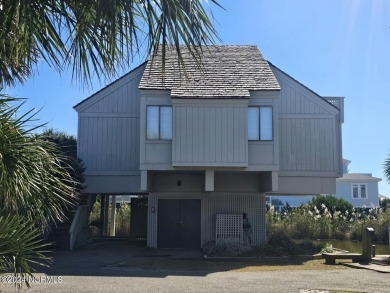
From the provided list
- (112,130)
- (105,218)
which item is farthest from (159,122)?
(105,218)

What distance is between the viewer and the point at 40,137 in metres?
4.79

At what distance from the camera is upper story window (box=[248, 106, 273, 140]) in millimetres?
20797

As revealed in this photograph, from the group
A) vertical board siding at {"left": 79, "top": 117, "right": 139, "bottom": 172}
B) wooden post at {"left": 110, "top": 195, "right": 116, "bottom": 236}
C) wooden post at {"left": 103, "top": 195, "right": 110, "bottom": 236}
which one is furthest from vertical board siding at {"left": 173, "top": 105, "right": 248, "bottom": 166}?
wooden post at {"left": 110, "top": 195, "right": 116, "bottom": 236}

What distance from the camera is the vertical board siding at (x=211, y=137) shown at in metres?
20.1

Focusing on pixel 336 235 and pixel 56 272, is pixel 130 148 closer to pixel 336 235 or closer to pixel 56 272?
pixel 56 272

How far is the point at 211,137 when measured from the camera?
20.2m

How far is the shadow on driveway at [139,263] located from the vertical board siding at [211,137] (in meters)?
4.02

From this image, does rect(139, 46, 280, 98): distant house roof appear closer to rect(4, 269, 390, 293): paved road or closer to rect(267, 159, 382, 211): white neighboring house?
rect(4, 269, 390, 293): paved road

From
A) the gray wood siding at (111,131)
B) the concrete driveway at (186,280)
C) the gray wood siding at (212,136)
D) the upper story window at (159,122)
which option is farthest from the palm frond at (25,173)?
the gray wood siding at (111,131)

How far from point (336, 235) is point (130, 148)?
1424 cm

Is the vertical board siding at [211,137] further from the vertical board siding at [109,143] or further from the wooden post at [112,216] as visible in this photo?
the wooden post at [112,216]

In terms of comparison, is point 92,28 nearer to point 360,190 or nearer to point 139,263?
point 139,263

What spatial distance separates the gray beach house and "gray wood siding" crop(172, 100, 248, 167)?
0.14ft

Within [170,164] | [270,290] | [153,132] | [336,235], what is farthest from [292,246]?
[336,235]
